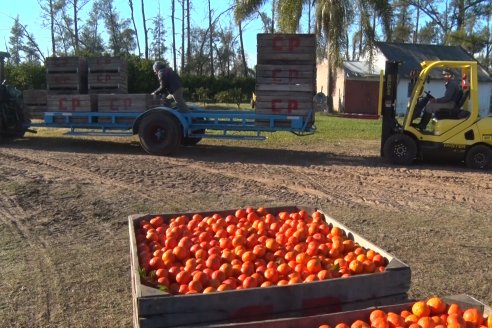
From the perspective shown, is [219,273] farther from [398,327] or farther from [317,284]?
[398,327]

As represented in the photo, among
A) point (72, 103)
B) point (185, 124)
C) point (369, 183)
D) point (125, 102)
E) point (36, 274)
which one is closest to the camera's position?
Answer: point (36, 274)

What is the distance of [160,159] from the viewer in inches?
447

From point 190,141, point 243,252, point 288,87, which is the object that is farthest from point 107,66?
point 243,252

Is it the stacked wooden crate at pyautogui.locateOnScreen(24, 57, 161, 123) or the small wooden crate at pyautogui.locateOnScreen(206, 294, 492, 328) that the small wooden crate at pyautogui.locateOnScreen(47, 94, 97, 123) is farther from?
the small wooden crate at pyautogui.locateOnScreen(206, 294, 492, 328)

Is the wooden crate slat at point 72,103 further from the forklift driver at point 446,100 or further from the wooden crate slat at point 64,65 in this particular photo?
the forklift driver at point 446,100

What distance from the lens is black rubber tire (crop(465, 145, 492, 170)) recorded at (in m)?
10.7

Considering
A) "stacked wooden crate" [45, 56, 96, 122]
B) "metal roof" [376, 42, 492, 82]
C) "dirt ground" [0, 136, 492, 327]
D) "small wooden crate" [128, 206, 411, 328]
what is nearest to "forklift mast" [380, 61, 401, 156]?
"dirt ground" [0, 136, 492, 327]

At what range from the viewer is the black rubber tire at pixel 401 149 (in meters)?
11.1

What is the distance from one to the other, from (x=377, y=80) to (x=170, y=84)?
23423 mm

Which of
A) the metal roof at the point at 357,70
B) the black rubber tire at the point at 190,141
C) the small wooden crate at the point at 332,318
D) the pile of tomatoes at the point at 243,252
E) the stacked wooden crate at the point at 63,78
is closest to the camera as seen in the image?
the small wooden crate at the point at 332,318

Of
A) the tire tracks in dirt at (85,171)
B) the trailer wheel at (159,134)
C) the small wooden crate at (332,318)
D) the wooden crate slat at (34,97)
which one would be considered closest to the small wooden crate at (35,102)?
the wooden crate slat at (34,97)

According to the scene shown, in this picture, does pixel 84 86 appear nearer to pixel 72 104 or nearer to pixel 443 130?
pixel 72 104

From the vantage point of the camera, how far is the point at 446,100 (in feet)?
35.3

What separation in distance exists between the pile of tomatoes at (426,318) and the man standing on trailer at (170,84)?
31.5 feet
